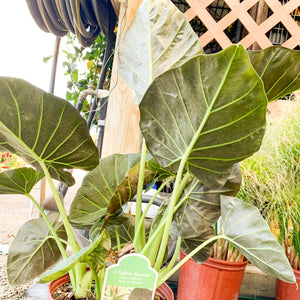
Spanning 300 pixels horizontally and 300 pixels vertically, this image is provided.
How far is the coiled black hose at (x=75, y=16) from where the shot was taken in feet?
3.24

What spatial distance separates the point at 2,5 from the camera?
5.31ft

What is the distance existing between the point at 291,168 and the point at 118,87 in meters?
0.65

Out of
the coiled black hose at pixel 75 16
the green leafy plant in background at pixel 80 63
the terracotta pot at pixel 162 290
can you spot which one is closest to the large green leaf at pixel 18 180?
the terracotta pot at pixel 162 290

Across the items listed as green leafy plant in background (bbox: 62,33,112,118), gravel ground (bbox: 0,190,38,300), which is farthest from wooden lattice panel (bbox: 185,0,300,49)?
gravel ground (bbox: 0,190,38,300)

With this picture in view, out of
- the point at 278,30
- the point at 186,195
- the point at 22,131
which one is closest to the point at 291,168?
the point at 186,195

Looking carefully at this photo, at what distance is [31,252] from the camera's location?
68 cm

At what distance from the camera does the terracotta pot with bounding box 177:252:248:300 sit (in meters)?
0.84

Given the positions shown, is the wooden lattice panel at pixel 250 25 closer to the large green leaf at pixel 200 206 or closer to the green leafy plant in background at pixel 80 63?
the green leafy plant in background at pixel 80 63

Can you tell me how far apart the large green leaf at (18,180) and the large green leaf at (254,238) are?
42cm

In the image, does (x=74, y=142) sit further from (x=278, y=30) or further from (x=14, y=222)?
(x=278, y=30)

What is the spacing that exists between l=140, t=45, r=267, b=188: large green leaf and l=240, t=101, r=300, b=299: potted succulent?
0.42 metres

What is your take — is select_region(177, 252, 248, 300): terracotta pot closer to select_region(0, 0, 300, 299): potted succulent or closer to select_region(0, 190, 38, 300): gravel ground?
select_region(0, 0, 300, 299): potted succulent

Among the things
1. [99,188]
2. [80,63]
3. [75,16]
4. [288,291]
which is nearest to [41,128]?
[99,188]

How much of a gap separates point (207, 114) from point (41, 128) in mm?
269
